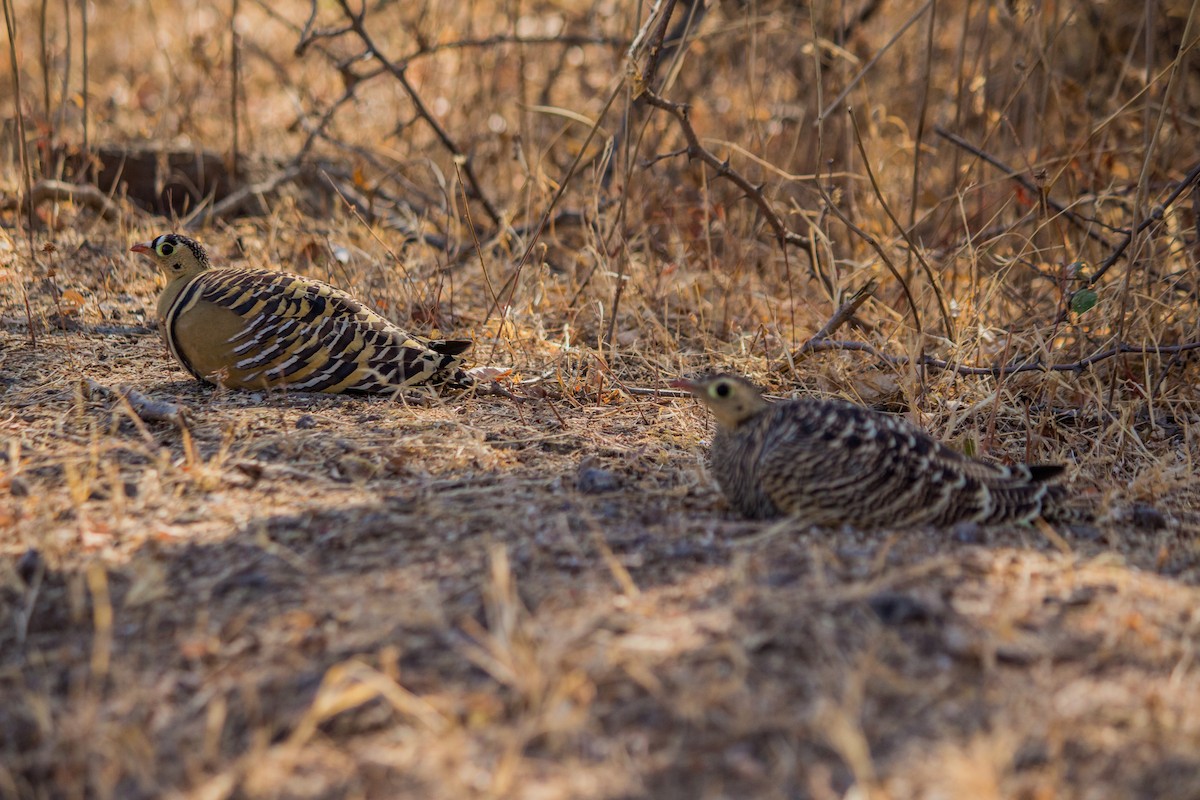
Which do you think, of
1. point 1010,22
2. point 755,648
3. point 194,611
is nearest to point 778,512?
point 755,648

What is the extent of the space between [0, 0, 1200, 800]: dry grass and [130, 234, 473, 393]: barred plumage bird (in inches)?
4.2

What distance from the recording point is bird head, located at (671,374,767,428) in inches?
115

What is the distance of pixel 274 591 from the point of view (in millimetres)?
2395

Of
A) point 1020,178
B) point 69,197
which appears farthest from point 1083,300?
point 69,197

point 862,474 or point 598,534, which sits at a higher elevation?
point 862,474

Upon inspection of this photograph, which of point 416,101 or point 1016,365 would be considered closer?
point 1016,365

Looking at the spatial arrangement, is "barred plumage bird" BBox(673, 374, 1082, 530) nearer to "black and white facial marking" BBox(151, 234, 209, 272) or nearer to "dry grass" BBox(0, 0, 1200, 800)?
"dry grass" BBox(0, 0, 1200, 800)

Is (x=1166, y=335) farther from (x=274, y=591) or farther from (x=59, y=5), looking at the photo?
(x=59, y=5)

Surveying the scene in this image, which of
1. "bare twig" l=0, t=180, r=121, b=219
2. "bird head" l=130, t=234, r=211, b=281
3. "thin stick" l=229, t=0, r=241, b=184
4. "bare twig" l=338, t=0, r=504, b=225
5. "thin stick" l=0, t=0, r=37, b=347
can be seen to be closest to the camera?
"bird head" l=130, t=234, r=211, b=281

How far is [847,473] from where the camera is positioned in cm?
274

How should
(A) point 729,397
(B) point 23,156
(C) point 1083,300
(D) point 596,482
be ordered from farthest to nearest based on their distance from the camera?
(B) point 23,156 → (C) point 1083,300 → (D) point 596,482 → (A) point 729,397

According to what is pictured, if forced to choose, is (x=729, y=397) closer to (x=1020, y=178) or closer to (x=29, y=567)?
(x=29, y=567)

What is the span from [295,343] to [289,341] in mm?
21

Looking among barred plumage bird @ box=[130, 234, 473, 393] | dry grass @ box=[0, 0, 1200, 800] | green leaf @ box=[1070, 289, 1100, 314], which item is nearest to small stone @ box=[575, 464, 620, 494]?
dry grass @ box=[0, 0, 1200, 800]
